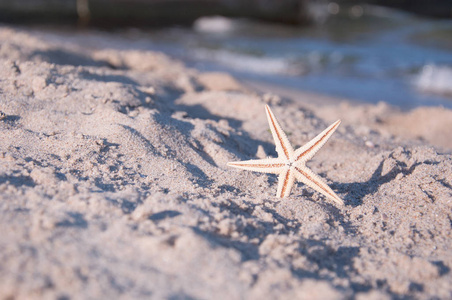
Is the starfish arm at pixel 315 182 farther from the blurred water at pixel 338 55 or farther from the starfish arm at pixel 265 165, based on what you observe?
the blurred water at pixel 338 55

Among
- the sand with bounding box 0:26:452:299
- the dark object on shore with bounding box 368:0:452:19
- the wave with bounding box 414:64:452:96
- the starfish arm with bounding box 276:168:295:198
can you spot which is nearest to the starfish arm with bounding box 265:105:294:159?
the starfish arm with bounding box 276:168:295:198

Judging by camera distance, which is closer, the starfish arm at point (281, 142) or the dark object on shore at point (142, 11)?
the starfish arm at point (281, 142)

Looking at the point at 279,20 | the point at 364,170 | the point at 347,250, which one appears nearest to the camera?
the point at 347,250

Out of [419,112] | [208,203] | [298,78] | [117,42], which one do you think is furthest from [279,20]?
[208,203]

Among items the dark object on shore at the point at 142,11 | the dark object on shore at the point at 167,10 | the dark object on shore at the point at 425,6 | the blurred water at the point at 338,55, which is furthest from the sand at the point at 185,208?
the dark object on shore at the point at 425,6

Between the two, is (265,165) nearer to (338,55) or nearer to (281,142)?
(281,142)

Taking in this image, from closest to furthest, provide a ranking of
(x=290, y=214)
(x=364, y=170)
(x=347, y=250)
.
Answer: (x=347, y=250) → (x=290, y=214) → (x=364, y=170)

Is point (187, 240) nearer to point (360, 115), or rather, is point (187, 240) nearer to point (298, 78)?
point (360, 115)
